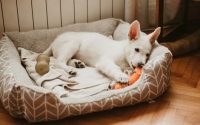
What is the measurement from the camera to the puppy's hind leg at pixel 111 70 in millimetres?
2057

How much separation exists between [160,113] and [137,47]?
469 mm

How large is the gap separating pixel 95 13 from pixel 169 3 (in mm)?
631

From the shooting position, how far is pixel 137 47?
2.18 meters

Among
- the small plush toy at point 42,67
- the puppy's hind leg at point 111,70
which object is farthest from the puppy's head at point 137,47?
the small plush toy at point 42,67

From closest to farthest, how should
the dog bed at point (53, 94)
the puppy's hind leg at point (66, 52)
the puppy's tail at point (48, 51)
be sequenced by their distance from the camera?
1. the dog bed at point (53, 94)
2. the puppy's hind leg at point (66, 52)
3. the puppy's tail at point (48, 51)

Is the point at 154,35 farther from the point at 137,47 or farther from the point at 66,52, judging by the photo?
the point at 66,52

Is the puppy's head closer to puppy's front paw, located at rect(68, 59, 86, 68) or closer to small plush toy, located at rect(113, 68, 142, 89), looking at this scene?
small plush toy, located at rect(113, 68, 142, 89)

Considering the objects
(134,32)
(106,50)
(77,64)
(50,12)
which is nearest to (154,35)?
(134,32)

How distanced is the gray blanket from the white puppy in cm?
5

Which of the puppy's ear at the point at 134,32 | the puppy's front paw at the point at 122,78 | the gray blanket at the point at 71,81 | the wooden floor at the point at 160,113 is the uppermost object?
the puppy's ear at the point at 134,32

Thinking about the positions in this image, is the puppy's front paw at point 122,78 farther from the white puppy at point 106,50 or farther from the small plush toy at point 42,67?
the small plush toy at point 42,67

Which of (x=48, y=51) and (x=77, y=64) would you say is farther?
(x=48, y=51)

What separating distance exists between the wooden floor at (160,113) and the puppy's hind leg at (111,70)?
185 millimetres

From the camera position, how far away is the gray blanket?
199 cm
